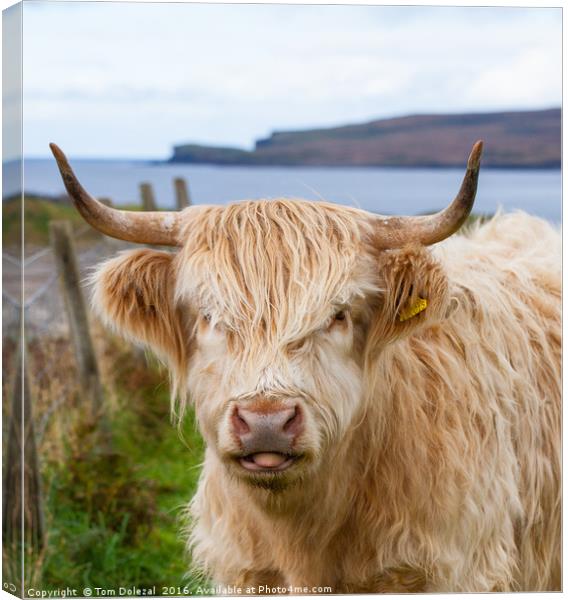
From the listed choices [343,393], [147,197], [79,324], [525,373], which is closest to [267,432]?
[343,393]

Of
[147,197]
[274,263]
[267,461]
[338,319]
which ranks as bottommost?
[267,461]

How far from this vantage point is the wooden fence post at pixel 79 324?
6.26 m

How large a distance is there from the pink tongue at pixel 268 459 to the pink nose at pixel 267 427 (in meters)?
0.03

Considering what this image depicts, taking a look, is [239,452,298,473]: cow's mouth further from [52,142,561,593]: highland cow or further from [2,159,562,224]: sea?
[2,159,562,224]: sea

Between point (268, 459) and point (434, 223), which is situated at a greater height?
point (434, 223)

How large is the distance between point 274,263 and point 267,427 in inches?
24.9

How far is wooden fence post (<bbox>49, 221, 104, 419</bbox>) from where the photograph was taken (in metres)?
6.26

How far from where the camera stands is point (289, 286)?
3.63 meters

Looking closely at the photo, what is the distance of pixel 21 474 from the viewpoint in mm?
4066

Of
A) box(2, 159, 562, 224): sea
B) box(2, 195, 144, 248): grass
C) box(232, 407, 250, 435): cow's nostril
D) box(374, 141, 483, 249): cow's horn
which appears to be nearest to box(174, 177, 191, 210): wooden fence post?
box(2, 195, 144, 248): grass

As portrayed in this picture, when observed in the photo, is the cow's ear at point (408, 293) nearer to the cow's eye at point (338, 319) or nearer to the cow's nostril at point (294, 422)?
the cow's eye at point (338, 319)

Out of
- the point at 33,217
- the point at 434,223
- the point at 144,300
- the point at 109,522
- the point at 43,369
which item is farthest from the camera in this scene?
the point at 43,369

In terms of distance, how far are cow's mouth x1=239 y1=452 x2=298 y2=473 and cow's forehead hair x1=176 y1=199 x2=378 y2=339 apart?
0.39 metres

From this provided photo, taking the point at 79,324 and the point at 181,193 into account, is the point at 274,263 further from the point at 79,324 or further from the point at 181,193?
the point at 181,193
